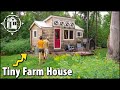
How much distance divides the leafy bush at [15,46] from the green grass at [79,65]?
95 millimetres

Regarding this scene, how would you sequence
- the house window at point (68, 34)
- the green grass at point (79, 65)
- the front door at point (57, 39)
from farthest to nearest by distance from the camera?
the house window at point (68, 34) < the front door at point (57, 39) < the green grass at point (79, 65)

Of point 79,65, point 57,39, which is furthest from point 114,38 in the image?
point 57,39

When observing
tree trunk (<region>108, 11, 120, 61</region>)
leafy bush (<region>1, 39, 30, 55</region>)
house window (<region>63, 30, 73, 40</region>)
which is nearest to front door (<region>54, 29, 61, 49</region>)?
house window (<region>63, 30, 73, 40</region>)

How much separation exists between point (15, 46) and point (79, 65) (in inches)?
40.2

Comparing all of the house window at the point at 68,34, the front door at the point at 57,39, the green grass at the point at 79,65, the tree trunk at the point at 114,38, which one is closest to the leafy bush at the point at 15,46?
the green grass at the point at 79,65

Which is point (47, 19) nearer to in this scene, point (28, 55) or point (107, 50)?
point (28, 55)

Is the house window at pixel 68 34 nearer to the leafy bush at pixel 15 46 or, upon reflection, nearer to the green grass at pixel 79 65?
the green grass at pixel 79 65

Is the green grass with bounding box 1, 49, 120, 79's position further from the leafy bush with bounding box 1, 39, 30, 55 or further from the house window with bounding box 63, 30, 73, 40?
the house window with bounding box 63, 30, 73, 40

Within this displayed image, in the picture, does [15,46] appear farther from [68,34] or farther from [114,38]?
[114,38]

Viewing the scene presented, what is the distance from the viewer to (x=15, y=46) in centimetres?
445

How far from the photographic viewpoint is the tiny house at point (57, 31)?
14.6 ft

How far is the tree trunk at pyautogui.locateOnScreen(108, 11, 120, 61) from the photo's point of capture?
14.2ft

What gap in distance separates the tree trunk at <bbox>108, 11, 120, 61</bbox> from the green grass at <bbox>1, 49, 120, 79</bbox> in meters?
A: 0.09
